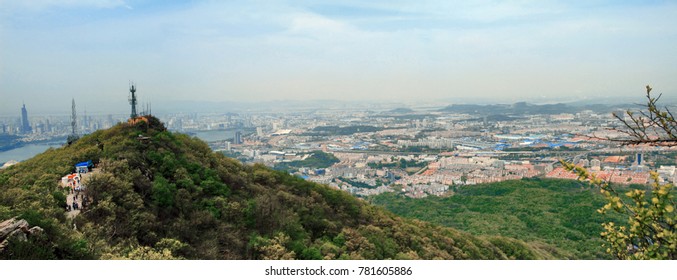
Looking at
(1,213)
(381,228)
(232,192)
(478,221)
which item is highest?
(1,213)

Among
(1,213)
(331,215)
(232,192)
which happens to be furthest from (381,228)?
(1,213)

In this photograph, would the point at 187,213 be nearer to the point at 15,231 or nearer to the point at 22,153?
the point at 15,231

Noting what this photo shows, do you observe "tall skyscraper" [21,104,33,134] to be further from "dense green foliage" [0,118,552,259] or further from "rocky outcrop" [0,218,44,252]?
"rocky outcrop" [0,218,44,252]

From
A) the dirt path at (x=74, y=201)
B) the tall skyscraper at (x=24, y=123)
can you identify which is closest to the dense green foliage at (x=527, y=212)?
the dirt path at (x=74, y=201)

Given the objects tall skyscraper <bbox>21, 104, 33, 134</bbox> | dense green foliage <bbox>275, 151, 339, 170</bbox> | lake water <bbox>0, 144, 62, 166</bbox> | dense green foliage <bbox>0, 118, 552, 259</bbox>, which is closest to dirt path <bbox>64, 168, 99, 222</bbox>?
dense green foliage <bbox>0, 118, 552, 259</bbox>
